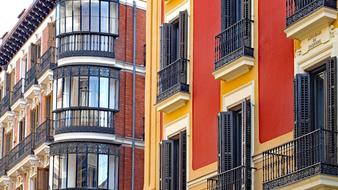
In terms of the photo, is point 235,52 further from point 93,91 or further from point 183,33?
point 93,91

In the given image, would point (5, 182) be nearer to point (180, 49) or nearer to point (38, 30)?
point (38, 30)

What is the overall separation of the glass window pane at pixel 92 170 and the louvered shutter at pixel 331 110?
2450 centimetres

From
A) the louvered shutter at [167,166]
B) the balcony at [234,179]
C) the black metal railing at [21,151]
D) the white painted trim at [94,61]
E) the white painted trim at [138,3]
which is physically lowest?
the balcony at [234,179]

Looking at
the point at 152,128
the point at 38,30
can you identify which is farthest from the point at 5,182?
the point at 152,128

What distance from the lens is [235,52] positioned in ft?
84.1

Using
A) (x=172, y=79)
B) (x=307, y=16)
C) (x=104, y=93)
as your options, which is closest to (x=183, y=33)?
(x=172, y=79)

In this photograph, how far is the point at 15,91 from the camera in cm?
5516

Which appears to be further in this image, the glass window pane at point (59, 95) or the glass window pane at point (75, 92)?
the glass window pane at point (59, 95)

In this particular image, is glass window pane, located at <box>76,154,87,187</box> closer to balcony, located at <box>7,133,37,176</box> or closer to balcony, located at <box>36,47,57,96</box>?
balcony, located at <box>36,47,57,96</box>

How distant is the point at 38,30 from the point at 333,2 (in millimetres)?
32267

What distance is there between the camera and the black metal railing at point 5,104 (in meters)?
56.4

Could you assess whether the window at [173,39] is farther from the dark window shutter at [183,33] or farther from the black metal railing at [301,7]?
the black metal railing at [301,7]

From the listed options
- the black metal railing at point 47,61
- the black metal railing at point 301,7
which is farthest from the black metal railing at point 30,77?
the black metal railing at point 301,7

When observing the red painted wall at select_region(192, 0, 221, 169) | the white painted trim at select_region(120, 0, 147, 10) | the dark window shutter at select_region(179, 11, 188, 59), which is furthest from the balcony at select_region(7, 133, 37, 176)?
the red painted wall at select_region(192, 0, 221, 169)
